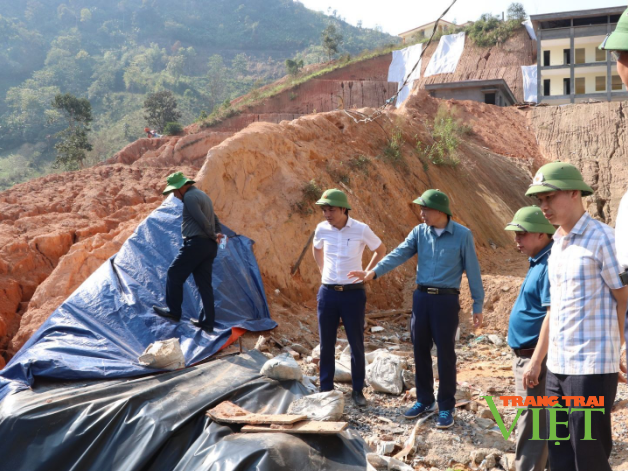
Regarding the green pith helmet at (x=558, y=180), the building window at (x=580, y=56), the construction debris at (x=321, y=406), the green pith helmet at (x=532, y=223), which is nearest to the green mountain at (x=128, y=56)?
the building window at (x=580, y=56)

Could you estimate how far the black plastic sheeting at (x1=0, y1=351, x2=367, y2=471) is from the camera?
12.0ft

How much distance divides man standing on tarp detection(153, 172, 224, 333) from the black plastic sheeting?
139 centimetres

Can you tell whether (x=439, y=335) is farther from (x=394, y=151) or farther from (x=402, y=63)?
(x=402, y=63)

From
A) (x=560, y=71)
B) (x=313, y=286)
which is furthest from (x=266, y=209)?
(x=560, y=71)

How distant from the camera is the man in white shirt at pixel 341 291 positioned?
16.2 feet

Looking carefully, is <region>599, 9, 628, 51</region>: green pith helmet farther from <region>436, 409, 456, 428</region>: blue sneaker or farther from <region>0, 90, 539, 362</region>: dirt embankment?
<region>0, 90, 539, 362</region>: dirt embankment

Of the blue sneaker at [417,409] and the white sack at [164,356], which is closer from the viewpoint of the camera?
the blue sneaker at [417,409]

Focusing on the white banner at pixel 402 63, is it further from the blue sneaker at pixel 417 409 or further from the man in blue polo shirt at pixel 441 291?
the blue sneaker at pixel 417 409

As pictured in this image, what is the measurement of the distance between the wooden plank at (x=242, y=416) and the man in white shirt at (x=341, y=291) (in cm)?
103

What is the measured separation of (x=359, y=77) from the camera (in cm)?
4172

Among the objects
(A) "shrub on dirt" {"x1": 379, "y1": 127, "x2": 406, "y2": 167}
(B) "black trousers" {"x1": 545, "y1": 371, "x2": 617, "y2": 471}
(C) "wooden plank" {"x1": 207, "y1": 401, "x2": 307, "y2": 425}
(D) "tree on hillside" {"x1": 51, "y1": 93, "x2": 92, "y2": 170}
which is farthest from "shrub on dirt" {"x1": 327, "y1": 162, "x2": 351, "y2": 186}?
(D) "tree on hillside" {"x1": 51, "y1": 93, "x2": 92, "y2": 170}

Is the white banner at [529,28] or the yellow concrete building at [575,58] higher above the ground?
the white banner at [529,28]

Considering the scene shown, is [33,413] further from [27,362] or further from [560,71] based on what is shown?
[560,71]

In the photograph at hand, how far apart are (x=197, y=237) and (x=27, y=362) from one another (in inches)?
76.0
